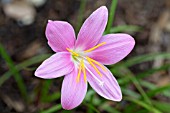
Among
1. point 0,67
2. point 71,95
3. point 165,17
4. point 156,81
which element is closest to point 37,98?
point 0,67

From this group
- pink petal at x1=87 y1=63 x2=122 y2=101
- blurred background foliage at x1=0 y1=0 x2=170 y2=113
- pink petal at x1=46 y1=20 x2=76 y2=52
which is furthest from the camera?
blurred background foliage at x1=0 y1=0 x2=170 y2=113

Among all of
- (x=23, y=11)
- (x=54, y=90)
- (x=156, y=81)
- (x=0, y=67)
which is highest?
(x=23, y=11)

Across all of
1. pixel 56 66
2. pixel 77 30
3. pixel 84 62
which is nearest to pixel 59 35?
pixel 56 66

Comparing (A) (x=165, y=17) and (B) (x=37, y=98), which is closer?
(B) (x=37, y=98)

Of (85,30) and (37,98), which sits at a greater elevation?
(85,30)

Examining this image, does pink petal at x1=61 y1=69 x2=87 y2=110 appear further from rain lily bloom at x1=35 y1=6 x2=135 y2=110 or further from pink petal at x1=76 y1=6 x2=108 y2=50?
pink petal at x1=76 y1=6 x2=108 y2=50

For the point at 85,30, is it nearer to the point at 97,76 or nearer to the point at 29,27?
the point at 97,76

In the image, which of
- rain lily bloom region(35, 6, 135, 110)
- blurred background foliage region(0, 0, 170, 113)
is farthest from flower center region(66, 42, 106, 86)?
blurred background foliage region(0, 0, 170, 113)
